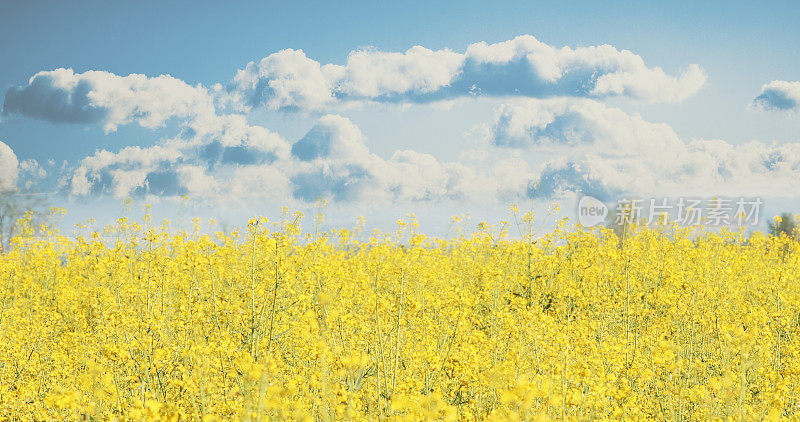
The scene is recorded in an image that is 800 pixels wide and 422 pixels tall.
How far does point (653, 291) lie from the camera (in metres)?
9.94

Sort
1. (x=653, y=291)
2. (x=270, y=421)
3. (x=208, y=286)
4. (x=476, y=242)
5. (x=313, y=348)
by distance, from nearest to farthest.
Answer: (x=270, y=421)
(x=313, y=348)
(x=208, y=286)
(x=653, y=291)
(x=476, y=242)

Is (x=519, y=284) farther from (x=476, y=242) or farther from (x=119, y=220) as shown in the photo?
(x=119, y=220)

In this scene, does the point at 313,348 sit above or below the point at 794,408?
above

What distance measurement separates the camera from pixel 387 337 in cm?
439

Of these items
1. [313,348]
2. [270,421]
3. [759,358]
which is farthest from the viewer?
[759,358]

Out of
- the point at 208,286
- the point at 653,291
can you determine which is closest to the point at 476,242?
the point at 653,291

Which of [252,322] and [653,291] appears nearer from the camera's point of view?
[252,322]

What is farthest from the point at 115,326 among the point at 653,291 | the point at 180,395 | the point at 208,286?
the point at 653,291

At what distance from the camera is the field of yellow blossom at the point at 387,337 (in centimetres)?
350

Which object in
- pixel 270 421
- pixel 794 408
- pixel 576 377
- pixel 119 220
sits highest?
pixel 119 220

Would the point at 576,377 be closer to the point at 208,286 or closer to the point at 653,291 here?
the point at 208,286

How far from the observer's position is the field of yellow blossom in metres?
3.50

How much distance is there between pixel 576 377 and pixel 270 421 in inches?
75.3

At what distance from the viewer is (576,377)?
335 cm
